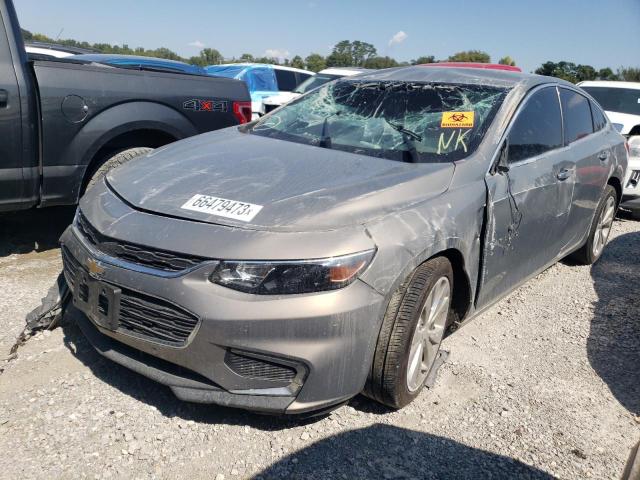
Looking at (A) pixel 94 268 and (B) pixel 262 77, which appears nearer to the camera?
(A) pixel 94 268

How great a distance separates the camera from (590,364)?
3.50m

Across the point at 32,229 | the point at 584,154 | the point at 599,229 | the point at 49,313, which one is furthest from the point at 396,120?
the point at 32,229

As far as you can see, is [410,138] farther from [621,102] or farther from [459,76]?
[621,102]

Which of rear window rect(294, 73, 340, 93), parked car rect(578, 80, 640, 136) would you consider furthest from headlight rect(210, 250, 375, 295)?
rear window rect(294, 73, 340, 93)

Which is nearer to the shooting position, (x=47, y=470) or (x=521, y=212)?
(x=47, y=470)

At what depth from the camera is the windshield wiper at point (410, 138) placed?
313cm

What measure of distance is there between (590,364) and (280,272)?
7.45 ft

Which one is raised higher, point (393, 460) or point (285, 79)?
point (285, 79)

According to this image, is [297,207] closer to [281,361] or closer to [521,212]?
[281,361]

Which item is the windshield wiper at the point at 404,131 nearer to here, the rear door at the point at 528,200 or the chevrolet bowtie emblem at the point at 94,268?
the rear door at the point at 528,200

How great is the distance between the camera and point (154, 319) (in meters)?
2.36

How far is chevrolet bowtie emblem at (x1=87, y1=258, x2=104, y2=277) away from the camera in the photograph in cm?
248

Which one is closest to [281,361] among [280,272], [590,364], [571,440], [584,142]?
[280,272]

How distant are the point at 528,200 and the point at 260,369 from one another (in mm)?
2006
